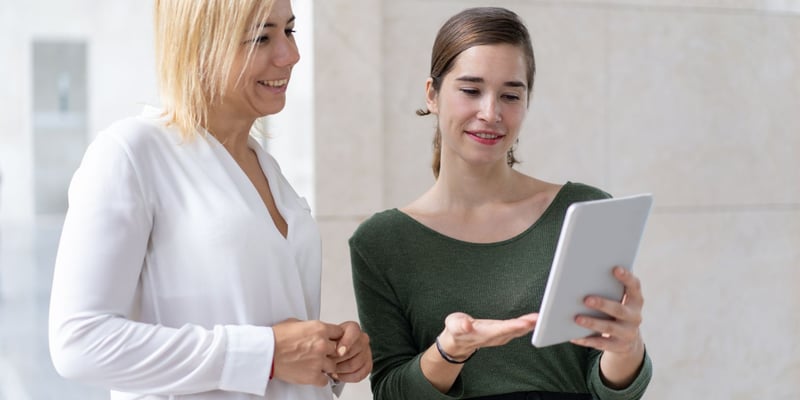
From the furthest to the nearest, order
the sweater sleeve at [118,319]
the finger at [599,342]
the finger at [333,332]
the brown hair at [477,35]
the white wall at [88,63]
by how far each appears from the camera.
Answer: the white wall at [88,63]
the brown hair at [477,35]
the finger at [599,342]
the finger at [333,332]
the sweater sleeve at [118,319]

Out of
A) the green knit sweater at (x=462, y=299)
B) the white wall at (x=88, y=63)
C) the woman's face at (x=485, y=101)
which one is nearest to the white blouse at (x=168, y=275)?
the green knit sweater at (x=462, y=299)

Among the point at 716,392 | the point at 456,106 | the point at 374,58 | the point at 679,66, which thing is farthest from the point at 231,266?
the point at 716,392

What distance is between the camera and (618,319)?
1345 millimetres

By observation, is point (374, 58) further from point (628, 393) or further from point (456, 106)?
point (628, 393)

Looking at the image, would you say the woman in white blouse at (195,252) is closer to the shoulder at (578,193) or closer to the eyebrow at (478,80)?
the eyebrow at (478,80)

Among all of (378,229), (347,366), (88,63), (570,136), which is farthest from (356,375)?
(570,136)

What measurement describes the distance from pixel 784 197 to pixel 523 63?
1.90 metres

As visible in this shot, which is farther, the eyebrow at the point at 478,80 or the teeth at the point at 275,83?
the eyebrow at the point at 478,80

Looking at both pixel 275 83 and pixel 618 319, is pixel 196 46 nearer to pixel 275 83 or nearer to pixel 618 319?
pixel 275 83

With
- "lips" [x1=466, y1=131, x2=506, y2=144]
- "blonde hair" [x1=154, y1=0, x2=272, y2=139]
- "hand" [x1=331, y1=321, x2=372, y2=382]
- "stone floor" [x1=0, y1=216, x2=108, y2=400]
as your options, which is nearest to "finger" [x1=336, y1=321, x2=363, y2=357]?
"hand" [x1=331, y1=321, x2=372, y2=382]

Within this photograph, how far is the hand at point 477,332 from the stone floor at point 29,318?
61.2 inches

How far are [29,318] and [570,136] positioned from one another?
1.63 m

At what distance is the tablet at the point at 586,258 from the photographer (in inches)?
47.9

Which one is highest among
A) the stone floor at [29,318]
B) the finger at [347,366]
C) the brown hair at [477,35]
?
the brown hair at [477,35]
